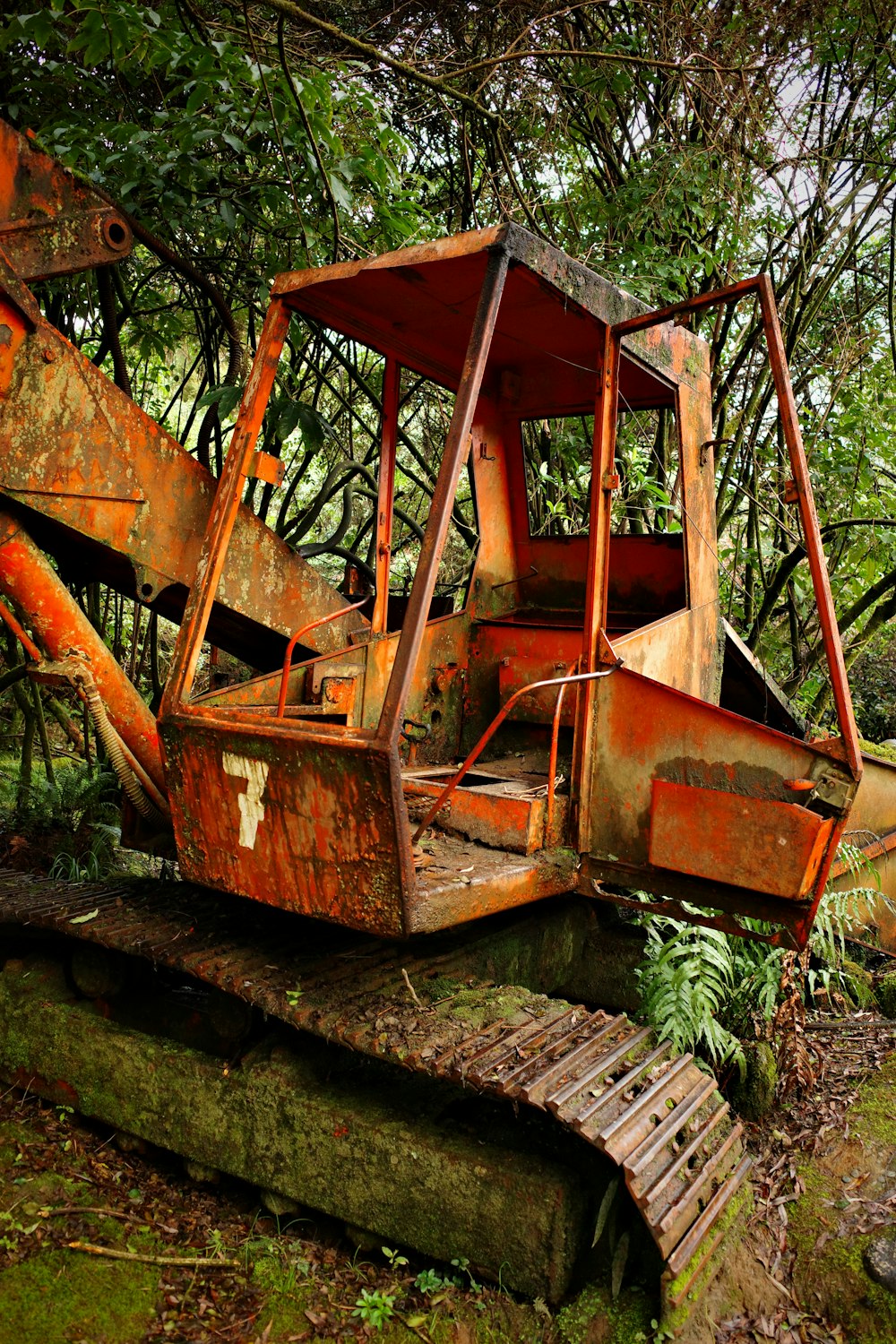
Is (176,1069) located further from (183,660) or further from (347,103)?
(347,103)

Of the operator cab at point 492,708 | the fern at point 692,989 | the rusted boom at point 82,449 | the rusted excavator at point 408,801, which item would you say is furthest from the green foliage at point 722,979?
the rusted boom at point 82,449

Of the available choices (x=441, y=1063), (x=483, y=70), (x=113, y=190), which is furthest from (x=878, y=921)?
(x=483, y=70)

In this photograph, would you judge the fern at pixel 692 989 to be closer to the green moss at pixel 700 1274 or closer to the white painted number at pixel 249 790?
the green moss at pixel 700 1274

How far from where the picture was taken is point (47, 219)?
3.38 metres

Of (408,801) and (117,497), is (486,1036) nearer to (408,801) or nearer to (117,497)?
(408,801)

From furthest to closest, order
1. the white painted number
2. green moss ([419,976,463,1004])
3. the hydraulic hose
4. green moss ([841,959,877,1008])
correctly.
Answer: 1. green moss ([841,959,877,1008])
2. the hydraulic hose
3. green moss ([419,976,463,1004])
4. the white painted number

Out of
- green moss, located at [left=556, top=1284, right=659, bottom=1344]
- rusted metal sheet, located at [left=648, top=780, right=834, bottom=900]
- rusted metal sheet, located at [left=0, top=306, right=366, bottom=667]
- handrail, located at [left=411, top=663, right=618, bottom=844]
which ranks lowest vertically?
green moss, located at [left=556, top=1284, right=659, bottom=1344]

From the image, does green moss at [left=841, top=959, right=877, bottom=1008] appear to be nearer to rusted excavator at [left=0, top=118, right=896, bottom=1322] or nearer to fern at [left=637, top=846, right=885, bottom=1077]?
fern at [left=637, top=846, right=885, bottom=1077]

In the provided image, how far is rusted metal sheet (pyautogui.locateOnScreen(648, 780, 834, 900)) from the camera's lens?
301 centimetres

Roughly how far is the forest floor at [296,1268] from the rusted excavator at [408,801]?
0.45ft

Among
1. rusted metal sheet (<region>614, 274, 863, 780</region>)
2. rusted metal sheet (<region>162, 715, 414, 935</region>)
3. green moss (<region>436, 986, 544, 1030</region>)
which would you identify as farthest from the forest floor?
rusted metal sheet (<region>614, 274, 863, 780</region>)

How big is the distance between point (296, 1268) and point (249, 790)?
1413mm

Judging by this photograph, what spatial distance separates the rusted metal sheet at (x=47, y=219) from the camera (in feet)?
10.8

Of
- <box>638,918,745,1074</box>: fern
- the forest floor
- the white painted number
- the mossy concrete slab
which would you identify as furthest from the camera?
<box>638,918,745,1074</box>: fern
